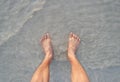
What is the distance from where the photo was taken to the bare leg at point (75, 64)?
2521 millimetres

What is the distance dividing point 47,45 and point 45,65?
0.23 m

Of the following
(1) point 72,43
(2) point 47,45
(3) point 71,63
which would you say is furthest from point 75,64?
(2) point 47,45

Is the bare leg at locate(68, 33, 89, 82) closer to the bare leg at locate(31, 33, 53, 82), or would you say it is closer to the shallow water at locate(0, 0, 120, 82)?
the shallow water at locate(0, 0, 120, 82)

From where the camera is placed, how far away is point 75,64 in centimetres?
260

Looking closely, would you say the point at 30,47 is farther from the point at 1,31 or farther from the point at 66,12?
the point at 66,12

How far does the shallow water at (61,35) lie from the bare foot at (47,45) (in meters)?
0.07

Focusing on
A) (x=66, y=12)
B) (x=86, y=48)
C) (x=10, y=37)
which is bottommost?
(x=86, y=48)

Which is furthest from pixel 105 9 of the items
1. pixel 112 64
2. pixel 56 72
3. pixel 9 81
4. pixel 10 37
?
pixel 9 81

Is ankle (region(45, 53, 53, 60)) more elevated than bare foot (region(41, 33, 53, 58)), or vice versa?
bare foot (region(41, 33, 53, 58))

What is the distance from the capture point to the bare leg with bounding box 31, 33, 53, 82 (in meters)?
2.56

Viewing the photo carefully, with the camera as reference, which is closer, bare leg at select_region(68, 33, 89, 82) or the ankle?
bare leg at select_region(68, 33, 89, 82)

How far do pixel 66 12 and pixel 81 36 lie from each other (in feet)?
1.02

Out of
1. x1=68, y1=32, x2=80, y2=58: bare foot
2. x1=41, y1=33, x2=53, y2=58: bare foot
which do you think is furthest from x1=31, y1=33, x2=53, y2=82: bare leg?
x1=68, y1=32, x2=80, y2=58: bare foot

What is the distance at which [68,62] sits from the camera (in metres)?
2.77
